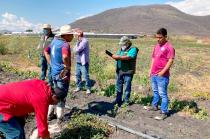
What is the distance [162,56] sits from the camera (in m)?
8.06

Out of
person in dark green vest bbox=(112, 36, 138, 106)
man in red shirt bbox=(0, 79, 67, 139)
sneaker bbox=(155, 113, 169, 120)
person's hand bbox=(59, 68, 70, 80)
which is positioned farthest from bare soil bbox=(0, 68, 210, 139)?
man in red shirt bbox=(0, 79, 67, 139)

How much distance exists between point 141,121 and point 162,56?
1428 mm

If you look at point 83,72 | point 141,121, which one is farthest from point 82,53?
point 141,121

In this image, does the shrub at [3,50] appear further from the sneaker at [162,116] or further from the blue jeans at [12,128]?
the blue jeans at [12,128]

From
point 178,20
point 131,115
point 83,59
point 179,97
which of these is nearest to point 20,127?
point 131,115

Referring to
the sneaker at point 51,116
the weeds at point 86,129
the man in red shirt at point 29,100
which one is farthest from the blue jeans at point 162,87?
the man in red shirt at point 29,100

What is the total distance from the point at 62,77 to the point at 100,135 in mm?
1314

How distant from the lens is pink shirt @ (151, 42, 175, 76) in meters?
7.96

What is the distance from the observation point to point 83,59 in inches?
404

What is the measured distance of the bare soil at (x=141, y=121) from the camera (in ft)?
24.1

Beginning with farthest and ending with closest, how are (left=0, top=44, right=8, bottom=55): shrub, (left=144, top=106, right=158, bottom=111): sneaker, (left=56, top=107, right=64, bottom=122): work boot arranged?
(left=0, top=44, right=8, bottom=55): shrub
(left=144, top=106, right=158, bottom=111): sneaker
(left=56, top=107, right=64, bottom=122): work boot

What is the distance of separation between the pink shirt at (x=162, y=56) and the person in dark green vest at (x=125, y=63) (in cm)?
59

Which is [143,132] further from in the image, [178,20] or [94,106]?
[178,20]

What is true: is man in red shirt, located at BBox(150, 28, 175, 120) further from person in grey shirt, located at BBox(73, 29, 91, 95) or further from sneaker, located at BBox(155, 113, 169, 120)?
person in grey shirt, located at BBox(73, 29, 91, 95)
